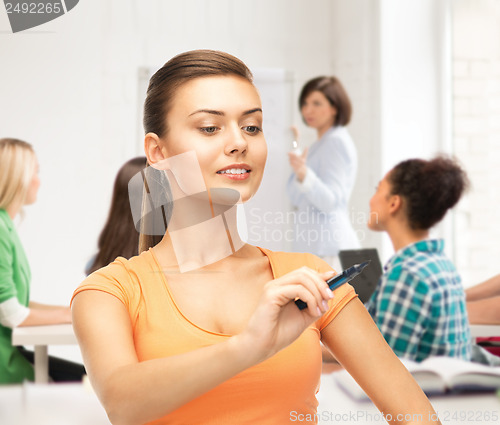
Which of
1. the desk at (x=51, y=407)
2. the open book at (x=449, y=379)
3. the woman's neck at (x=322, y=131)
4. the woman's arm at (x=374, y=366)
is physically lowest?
the open book at (x=449, y=379)

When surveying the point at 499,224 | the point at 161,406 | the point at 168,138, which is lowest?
the point at 499,224

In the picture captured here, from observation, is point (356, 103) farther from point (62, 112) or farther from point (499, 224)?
point (62, 112)

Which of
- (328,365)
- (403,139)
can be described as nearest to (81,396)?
(328,365)

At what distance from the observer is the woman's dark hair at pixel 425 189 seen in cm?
103

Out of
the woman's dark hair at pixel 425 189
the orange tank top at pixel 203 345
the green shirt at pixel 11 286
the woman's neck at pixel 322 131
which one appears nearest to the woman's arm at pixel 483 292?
the woman's dark hair at pixel 425 189

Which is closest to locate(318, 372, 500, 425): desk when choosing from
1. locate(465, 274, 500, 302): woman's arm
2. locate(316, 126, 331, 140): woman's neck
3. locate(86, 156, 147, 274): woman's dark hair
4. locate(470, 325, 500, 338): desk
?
locate(86, 156, 147, 274): woman's dark hair

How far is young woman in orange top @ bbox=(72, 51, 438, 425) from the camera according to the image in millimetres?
353

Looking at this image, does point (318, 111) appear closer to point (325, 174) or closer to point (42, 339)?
point (325, 174)

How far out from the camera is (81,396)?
0.65 meters

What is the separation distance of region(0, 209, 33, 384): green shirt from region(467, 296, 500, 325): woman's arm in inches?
30.7

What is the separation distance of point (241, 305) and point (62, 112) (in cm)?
114

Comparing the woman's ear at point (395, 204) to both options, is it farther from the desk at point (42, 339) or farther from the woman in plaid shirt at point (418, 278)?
the desk at point (42, 339)

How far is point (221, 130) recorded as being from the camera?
0.39 m

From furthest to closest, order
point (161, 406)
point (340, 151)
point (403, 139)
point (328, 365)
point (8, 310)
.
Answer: point (403, 139) → point (340, 151) → point (8, 310) → point (328, 365) → point (161, 406)
